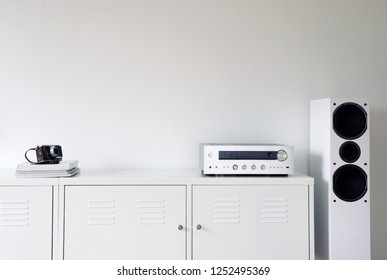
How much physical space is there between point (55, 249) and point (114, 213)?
30 cm

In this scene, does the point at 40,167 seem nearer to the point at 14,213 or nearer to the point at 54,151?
the point at 54,151

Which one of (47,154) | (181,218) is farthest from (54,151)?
(181,218)

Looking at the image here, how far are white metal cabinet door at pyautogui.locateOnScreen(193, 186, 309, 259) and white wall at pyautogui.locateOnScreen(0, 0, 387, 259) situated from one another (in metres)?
0.41

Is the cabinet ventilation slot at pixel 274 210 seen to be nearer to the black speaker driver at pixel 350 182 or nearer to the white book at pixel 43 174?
the black speaker driver at pixel 350 182

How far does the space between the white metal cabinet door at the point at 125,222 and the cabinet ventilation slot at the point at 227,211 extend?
146 mm

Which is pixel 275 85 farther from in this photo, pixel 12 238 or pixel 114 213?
pixel 12 238

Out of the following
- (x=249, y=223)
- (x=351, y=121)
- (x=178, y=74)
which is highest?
(x=178, y=74)

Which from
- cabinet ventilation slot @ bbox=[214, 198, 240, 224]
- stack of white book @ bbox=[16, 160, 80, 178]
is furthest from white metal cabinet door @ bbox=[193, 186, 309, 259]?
stack of white book @ bbox=[16, 160, 80, 178]

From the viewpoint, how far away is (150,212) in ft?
4.95

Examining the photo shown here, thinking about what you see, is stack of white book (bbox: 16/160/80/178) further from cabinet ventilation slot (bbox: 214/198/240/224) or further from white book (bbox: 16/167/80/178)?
cabinet ventilation slot (bbox: 214/198/240/224)

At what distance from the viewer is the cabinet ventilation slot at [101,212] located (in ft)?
4.91

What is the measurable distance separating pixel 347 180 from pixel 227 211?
1.88 ft

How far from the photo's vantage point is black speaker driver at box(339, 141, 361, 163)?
1536mm
